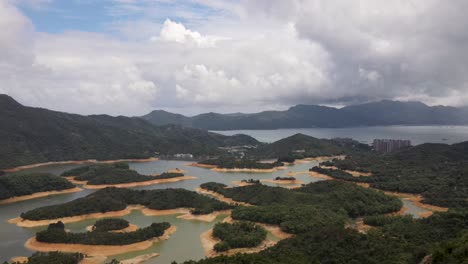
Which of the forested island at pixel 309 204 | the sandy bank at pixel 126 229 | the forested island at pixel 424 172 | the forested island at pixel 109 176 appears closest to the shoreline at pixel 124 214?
the forested island at pixel 309 204

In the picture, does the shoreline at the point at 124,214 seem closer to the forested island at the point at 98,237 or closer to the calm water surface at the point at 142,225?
the calm water surface at the point at 142,225

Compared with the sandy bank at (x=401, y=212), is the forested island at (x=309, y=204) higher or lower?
higher

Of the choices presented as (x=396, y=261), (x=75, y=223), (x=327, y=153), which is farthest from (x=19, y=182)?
(x=327, y=153)

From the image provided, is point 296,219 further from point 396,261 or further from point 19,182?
point 19,182

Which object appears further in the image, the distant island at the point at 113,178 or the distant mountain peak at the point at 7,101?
the distant mountain peak at the point at 7,101

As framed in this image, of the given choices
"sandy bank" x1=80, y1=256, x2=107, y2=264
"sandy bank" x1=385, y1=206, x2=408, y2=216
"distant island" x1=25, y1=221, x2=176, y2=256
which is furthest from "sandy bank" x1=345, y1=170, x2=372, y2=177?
"sandy bank" x1=80, y1=256, x2=107, y2=264

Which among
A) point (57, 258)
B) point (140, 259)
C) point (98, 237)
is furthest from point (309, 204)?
point (57, 258)
